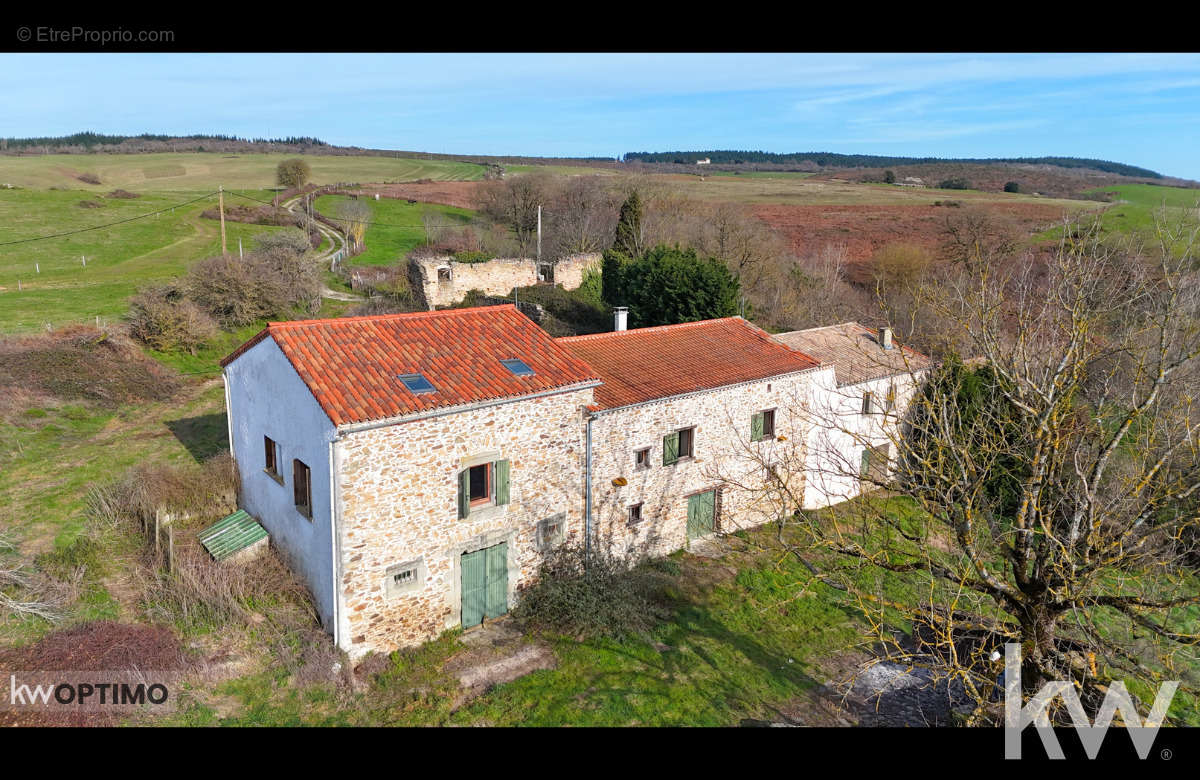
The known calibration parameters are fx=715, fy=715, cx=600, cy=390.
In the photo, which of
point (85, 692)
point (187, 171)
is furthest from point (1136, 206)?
point (187, 171)

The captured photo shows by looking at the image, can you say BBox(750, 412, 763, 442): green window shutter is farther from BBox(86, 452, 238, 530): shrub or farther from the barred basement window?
BBox(86, 452, 238, 530): shrub

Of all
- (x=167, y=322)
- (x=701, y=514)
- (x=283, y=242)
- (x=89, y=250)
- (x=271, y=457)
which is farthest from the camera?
(x=89, y=250)

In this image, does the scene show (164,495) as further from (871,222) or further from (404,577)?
(871,222)

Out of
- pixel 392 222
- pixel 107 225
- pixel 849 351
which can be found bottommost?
pixel 849 351

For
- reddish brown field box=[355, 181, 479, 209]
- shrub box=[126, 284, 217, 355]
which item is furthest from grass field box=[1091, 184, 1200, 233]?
reddish brown field box=[355, 181, 479, 209]

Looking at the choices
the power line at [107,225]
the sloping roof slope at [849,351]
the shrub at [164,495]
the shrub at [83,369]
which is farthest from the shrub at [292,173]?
the sloping roof slope at [849,351]
